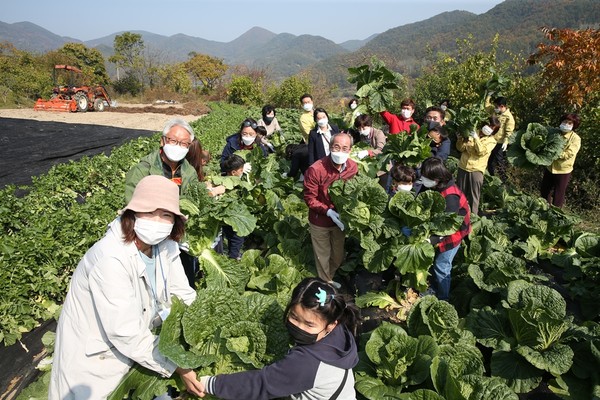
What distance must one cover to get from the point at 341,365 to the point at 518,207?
4477 millimetres

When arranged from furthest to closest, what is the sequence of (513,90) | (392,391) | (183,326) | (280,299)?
(513,90) → (280,299) → (392,391) → (183,326)

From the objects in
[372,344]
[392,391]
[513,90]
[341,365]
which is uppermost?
[513,90]

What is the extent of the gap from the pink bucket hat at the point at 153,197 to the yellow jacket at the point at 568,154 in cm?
582

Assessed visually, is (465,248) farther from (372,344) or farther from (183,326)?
(183,326)

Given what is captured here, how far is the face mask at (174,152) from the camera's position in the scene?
3247mm

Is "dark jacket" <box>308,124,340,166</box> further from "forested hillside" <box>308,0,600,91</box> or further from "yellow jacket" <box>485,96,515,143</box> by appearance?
"forested hillside" <box>308,0,600,91</box>

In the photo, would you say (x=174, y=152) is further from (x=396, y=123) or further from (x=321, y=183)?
(x=396, y=123)

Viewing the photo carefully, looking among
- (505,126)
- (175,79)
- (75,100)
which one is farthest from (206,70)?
(505,126)

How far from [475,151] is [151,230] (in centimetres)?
520

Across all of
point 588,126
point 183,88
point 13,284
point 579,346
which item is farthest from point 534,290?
point 183,88

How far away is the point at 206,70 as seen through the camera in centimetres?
4697

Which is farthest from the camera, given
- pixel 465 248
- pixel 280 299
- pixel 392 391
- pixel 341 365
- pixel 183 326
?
pixel 465 248

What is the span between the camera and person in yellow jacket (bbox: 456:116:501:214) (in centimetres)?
567

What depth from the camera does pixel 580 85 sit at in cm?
723
